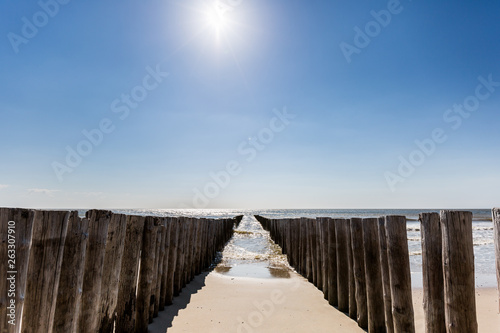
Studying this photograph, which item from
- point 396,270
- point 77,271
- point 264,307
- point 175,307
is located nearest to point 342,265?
point 264,307

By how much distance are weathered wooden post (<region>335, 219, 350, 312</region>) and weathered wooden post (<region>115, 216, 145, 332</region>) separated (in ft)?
11.5

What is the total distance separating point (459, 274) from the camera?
307cm

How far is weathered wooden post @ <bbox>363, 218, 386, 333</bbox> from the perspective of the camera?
4.46m

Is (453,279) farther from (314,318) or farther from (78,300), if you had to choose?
(78,300)

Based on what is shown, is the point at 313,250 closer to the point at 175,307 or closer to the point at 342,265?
the point at 342,265

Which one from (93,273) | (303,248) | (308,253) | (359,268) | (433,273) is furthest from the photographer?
(303,248)

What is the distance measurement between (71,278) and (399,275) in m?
3.61

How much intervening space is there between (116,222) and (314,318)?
3.62 meters

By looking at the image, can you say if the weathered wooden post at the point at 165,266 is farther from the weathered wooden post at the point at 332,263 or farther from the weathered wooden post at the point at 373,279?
the weathered wooden post at the point at 373,279

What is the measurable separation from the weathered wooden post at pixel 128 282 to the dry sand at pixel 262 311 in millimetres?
651

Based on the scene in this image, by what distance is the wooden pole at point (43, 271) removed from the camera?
2498mm

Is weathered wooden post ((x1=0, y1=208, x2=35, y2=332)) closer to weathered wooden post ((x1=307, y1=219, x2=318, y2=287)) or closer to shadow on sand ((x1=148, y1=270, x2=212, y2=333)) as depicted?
shadow on sand ((x1=148, y1=270, x2=212, y2=333))

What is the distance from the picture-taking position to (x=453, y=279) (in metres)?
3.09

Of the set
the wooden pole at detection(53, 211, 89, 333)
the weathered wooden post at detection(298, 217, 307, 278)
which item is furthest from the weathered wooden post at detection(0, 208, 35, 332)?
the weathered wooden post at detection(298, 217, 307, 278)
